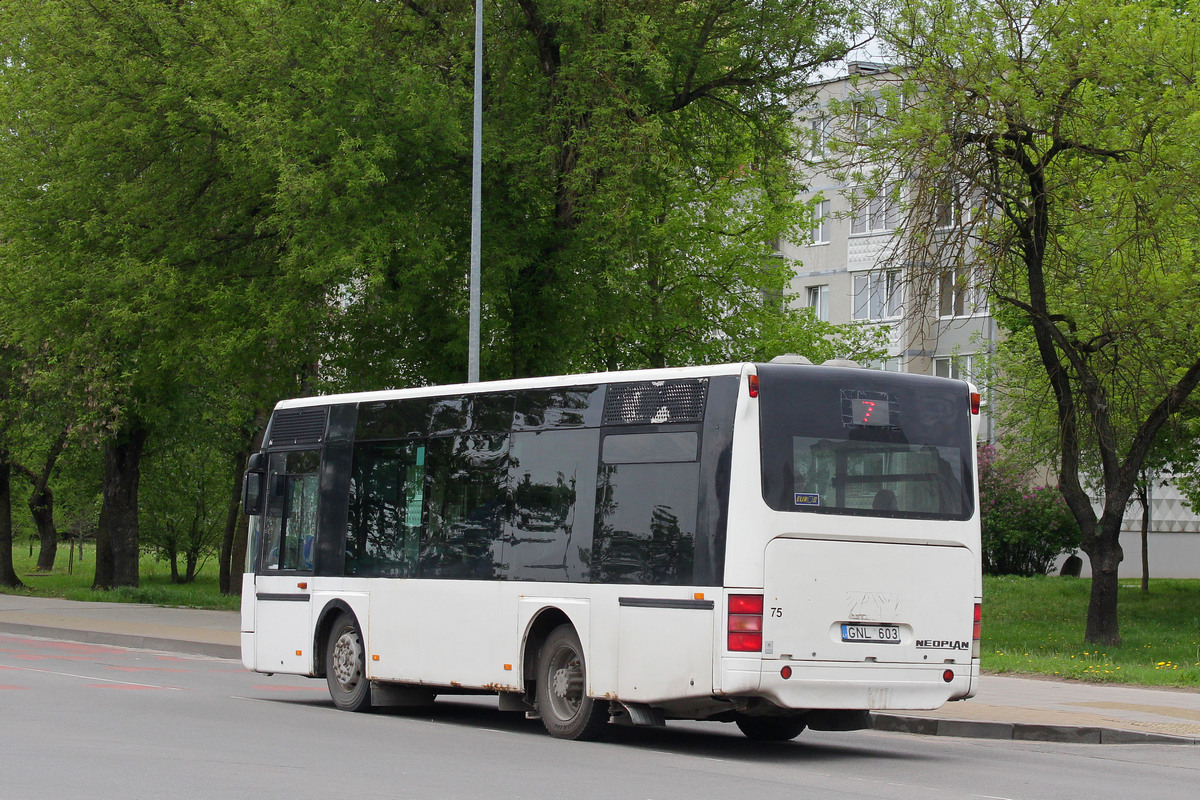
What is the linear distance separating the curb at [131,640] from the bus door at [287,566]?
22.3 feet

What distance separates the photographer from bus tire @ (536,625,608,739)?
12.4 meters

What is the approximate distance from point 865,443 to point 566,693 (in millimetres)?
3290

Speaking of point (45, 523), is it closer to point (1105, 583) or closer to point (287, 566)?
point (1105, 583)

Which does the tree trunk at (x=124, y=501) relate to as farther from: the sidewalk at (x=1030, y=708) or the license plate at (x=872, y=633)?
the license plate at (x=872, y=633)

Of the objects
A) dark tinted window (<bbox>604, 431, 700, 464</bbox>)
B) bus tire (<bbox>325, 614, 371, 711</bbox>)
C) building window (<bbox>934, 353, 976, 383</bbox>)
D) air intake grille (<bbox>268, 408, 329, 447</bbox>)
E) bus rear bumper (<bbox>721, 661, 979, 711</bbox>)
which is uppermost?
building window (<bbox>934, 353, 976, 383</bbox>)

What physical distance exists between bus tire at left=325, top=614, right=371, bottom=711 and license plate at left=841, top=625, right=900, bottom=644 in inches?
216

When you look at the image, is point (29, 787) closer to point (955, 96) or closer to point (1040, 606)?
point (955, 96)

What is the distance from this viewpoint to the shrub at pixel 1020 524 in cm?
4469

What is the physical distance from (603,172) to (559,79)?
164 cm

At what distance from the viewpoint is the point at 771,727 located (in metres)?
13.3

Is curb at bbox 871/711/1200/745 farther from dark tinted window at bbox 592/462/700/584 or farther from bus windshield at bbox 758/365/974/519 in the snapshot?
dark tinted window at bbox 592/462/700/584

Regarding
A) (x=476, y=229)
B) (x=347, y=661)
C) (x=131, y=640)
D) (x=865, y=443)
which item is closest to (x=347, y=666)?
(x=347, y=661)

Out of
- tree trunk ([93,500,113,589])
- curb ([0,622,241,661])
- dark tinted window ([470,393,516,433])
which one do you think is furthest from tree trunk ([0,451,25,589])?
dark tinted window ([470,393,516,433])

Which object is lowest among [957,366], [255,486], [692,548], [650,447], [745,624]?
[745,624]
